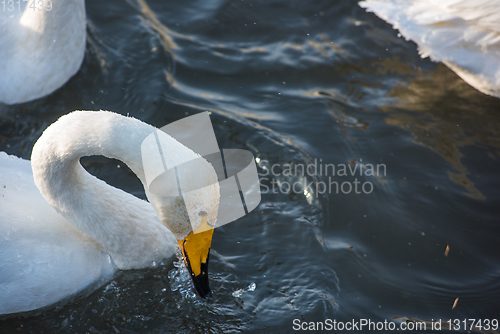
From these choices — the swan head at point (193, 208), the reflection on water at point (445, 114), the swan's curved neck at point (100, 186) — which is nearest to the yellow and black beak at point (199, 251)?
the swan head at point (193, 208)

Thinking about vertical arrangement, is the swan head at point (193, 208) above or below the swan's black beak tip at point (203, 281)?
above

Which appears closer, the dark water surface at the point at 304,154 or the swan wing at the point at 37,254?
the swan wing at the point at 37,254

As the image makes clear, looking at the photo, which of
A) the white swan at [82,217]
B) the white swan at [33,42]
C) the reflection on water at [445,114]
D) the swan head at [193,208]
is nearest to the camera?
the swan head at [193,208]

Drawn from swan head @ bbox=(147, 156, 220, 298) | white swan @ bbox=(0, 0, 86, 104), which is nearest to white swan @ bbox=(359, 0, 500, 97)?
white swan @ bbox=(0, 0, 86, 104)

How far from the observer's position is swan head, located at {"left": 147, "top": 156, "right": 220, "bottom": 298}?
2869 millimetres

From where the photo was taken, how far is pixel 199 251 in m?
3.31

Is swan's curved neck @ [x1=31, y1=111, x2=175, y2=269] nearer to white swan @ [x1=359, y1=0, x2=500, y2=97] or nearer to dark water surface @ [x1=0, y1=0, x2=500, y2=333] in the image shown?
dark water surface @ [x1=0, y1=0, x2=500, y2=333]

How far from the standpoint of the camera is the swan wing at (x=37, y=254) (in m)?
3.68

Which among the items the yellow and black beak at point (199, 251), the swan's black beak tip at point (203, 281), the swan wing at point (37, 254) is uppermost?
the yellow and black beak at point (199, 251)

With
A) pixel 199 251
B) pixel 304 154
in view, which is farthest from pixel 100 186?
pixel 304 154

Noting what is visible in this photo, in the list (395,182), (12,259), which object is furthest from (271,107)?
(12,259)

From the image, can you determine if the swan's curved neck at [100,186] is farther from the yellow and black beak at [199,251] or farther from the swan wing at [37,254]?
the yellow and black beak at [199,251]

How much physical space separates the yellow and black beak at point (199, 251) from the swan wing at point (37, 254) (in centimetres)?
107

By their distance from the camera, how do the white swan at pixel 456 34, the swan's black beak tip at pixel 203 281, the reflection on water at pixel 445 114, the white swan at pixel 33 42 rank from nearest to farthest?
the swan's black beak tip at pixel 203 281 → the white swan at pixel 33 42 → the reflection on water at pixel 445 114 → the white swan at pixel 456 34
